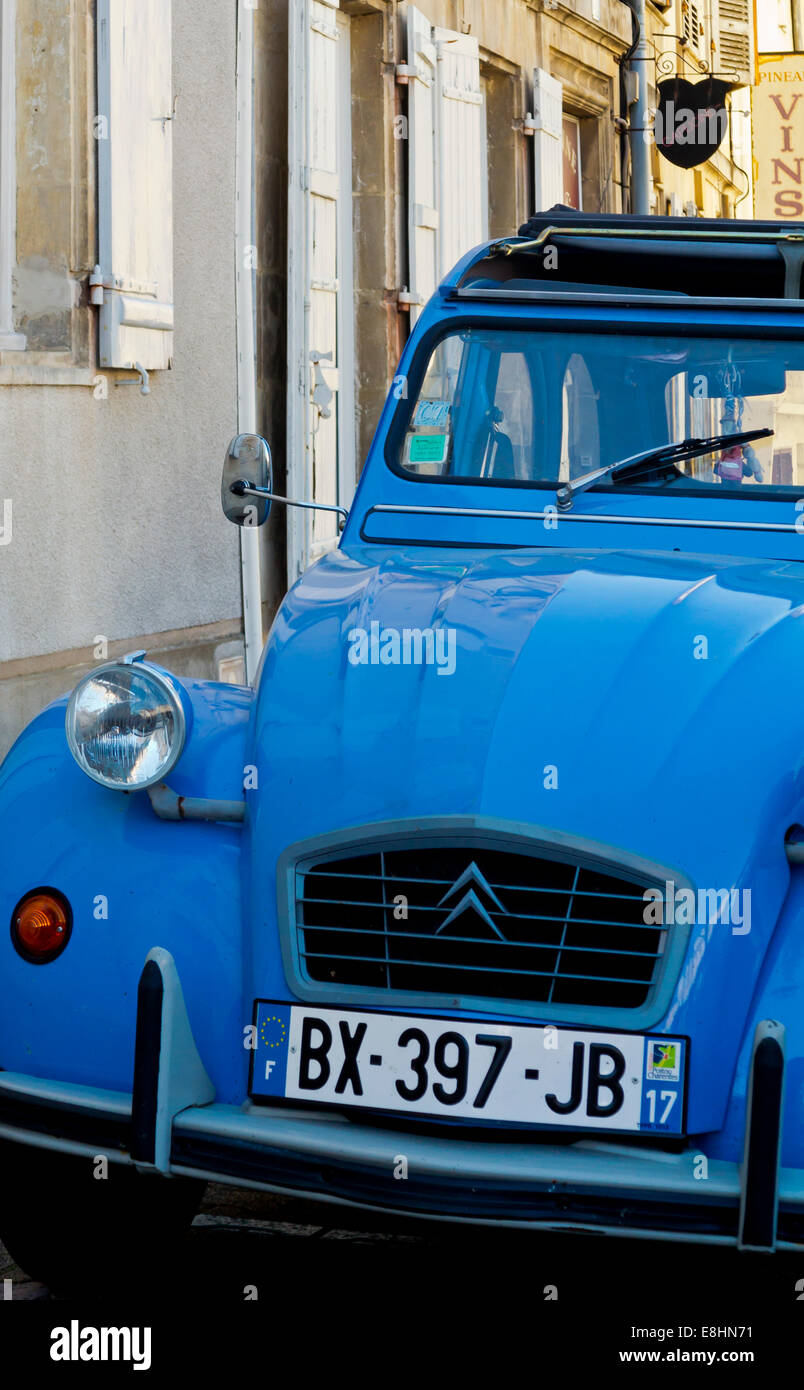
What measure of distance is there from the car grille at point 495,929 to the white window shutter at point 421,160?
8.48m

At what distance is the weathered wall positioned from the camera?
7.02m

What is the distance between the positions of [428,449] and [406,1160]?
2.01 meters

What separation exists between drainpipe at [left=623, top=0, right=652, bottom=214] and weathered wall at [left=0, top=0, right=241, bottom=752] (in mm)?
8708

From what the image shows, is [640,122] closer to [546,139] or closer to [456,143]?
[546,139]

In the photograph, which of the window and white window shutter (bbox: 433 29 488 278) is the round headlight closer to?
the window

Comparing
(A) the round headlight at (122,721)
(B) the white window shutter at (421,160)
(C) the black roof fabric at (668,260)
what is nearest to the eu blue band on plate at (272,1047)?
(A) the round headlight at (122,721)

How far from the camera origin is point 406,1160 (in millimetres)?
2566

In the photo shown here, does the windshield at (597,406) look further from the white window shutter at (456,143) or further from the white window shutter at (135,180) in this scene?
the white window shutter at (456,143)

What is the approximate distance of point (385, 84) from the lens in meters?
10.6

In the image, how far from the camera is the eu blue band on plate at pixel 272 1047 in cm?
275

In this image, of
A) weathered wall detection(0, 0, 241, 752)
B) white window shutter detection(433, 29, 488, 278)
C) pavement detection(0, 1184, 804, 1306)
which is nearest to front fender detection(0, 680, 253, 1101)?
pavement detection(0, 1184, 804, 1306)
